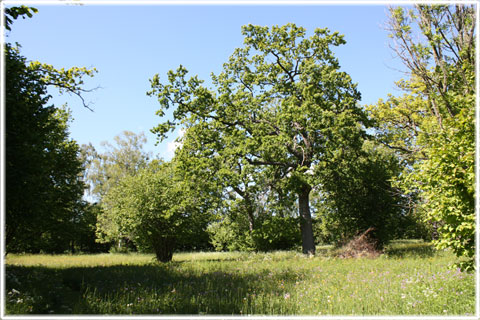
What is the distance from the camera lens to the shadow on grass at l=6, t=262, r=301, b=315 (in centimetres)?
637

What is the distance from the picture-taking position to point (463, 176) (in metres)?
5.93

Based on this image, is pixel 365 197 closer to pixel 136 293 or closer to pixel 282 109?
pixel 282 109

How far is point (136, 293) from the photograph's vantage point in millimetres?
7867

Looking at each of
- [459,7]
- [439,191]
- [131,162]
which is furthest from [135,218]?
[131,162]

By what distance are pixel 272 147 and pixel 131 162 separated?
2508 centimetres

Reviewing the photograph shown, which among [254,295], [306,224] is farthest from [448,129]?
[306,224]

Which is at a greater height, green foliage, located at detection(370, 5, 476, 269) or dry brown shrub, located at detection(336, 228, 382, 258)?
green foliage, located at detection(370, 5, 476, 269)

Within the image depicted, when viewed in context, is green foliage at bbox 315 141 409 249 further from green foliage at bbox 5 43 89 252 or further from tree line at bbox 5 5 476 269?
green foliage at bbox 5 43 89 252

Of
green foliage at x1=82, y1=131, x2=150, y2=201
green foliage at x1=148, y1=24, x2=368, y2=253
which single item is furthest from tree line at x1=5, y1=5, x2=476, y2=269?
green foliage at x1=82, y1=131, x2=150, y2=201

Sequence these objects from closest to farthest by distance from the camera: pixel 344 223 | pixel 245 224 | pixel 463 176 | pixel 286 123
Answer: pixel 463 176
pixel 286 123
pixel 344 223
pixel 245 224

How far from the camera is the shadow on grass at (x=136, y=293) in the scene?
6.37 metres

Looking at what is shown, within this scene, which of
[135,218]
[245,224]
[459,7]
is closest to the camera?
[459,7]

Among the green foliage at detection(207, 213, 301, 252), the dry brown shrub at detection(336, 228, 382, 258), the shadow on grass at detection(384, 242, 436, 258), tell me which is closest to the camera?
the shadow on grass at detection(384, 242, 436, 258)

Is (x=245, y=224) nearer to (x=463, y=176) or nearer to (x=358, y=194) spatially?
(x=358, y=194)
